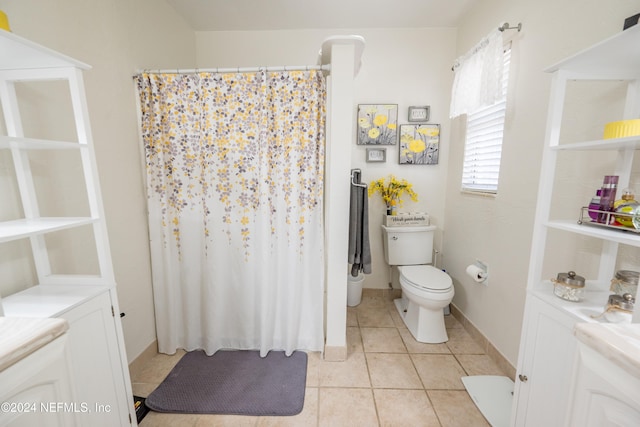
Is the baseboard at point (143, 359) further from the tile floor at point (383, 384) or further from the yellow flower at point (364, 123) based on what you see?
the yellow flower at point (364, 123)

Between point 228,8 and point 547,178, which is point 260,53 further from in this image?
point 547,178

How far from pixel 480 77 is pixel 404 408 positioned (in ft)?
7.18

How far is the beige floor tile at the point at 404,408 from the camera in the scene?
1279mm

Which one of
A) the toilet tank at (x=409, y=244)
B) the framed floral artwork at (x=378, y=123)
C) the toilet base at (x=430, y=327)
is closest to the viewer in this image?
the toilet base at (x=430, y=327)

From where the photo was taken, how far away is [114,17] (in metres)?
1.40

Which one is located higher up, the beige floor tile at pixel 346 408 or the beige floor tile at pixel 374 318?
the beige floor tile at pixel 346 408

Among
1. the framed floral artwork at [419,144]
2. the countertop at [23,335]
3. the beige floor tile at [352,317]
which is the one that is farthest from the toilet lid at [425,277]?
the countertop at [23,335]

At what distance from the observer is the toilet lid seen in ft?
5.96

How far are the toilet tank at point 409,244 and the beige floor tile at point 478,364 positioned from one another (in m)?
0.79

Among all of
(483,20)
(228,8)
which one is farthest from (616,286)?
(228,8)

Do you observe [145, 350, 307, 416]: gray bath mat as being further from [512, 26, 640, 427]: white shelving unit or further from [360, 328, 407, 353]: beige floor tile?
[512, 26, 640, 427]: white shelving unit

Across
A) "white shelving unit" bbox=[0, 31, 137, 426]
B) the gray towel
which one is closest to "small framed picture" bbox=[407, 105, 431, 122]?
the gray towel

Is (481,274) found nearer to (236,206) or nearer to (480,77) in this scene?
(480,77)

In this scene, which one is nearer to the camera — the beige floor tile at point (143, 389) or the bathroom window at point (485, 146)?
the beige floor tile at point (143, 389)
